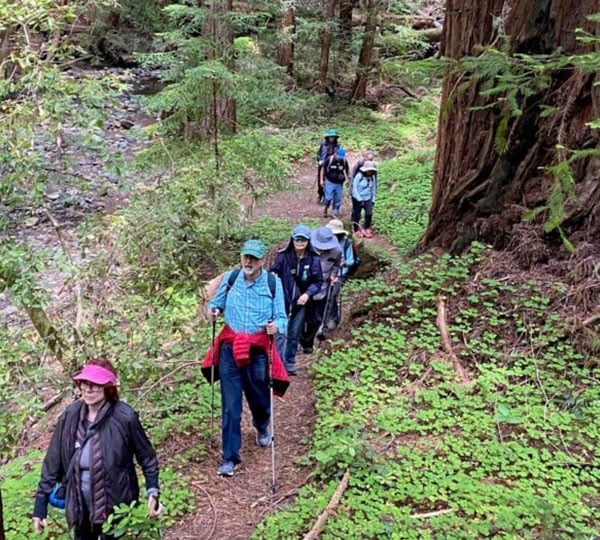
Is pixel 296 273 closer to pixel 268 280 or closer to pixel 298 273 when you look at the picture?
pixel 298 273

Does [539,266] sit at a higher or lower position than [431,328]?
higher

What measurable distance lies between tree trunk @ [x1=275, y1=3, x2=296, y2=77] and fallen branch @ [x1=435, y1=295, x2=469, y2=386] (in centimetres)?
1301

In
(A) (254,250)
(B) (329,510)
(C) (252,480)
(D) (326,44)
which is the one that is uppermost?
(D) (326,44)

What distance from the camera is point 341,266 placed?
7.46 m

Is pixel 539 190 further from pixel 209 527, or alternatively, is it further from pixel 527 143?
pixel 209 527

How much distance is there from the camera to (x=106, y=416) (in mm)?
3600

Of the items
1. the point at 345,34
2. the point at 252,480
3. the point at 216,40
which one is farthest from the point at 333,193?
the point at 345,34

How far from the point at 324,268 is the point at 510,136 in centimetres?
273

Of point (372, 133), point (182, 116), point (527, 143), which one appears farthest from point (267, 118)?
point (527, 143)

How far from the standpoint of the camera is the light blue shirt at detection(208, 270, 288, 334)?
493 centimetres

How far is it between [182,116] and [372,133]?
37.7 feet

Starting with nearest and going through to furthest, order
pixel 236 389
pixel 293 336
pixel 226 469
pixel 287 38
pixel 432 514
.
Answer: pixel 432 514
pixel 236 389
pixel 226 469
pixel 293 336
pixel 287 38

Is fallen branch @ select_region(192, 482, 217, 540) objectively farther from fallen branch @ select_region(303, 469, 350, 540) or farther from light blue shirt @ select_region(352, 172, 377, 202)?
light blue shirt @ select_region(352, 172, 377, 202)

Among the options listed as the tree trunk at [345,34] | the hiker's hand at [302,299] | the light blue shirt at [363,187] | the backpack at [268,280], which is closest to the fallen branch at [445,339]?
the hiker's hand at [302,299]
